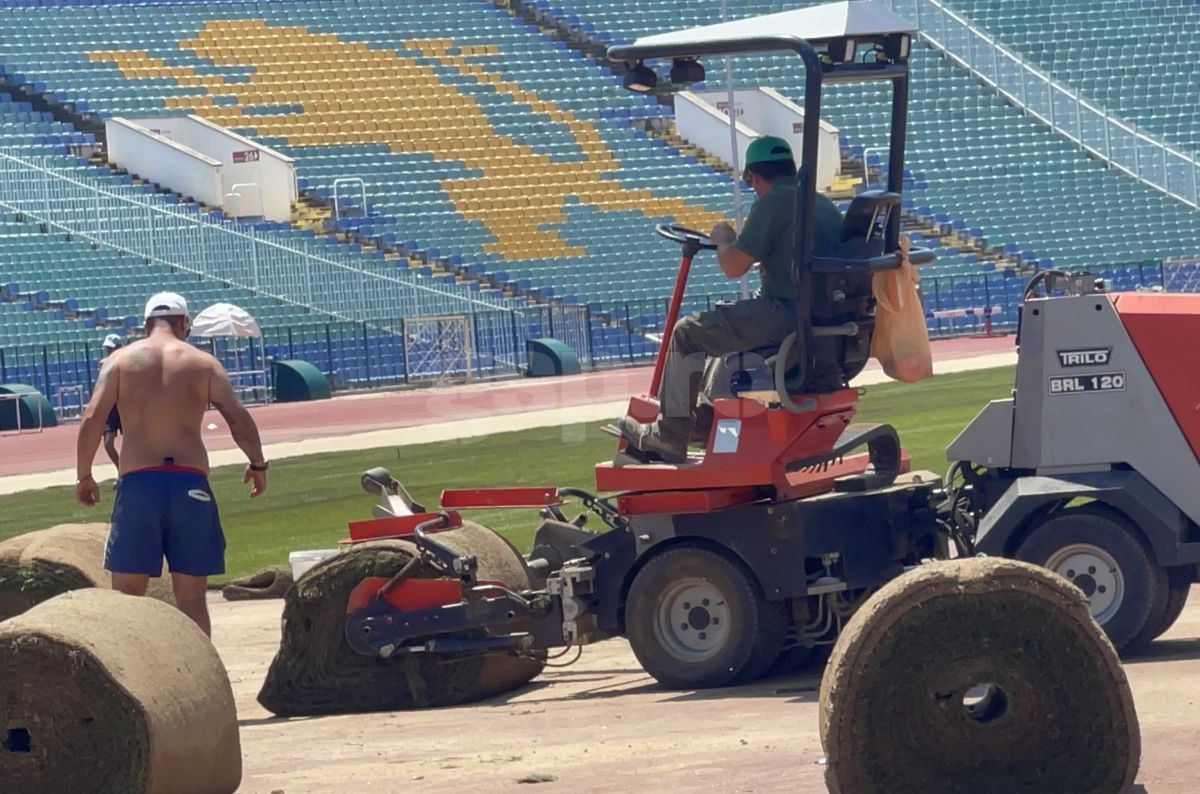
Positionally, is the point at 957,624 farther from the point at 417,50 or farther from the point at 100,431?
the point at 417,50

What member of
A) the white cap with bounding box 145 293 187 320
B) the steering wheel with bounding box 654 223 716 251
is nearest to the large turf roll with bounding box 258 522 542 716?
the white cap with bounding box 145 293 187 320

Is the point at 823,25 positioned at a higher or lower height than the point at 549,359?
higher

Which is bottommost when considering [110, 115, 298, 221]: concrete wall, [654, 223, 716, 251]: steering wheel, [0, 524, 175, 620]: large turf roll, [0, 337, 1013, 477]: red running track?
[0, 337, 1013, 477]: red running track

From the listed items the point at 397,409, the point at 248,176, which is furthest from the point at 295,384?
the point at 248,176

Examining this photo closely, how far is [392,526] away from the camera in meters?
10.2

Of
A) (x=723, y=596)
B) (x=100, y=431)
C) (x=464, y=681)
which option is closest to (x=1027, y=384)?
(x=723, y=596)

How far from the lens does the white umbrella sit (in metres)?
34.5

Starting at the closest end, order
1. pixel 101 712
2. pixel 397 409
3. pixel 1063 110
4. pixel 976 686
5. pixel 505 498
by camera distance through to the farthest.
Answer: pixel 976 686 → pixel 101 712 → pixel 505 498 → pixel 397 409 → pixel 1063 110

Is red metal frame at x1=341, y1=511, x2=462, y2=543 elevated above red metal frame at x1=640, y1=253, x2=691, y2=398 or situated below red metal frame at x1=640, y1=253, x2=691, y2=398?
below

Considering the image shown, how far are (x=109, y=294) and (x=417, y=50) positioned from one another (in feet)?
41.9

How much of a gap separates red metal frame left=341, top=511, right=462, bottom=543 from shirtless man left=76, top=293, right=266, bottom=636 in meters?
0.69

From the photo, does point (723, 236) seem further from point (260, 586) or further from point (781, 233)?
point (260, 586)

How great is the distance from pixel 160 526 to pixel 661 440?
2.22 metres

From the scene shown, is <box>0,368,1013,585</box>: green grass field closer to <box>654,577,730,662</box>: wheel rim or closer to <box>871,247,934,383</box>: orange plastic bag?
<box>654,577,730,662</box>: wheel rim
